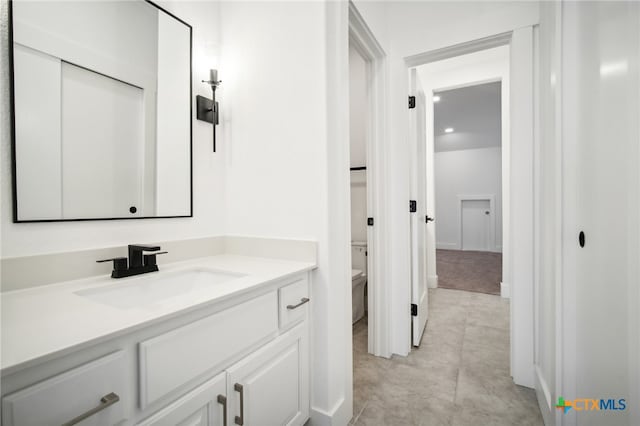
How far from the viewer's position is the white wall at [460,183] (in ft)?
20.3

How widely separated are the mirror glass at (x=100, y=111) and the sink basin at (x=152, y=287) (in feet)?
0.97

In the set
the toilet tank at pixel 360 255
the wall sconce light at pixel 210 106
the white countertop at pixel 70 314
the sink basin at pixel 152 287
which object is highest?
the wall sconce light at pixel 210 106

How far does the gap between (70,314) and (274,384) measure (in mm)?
673

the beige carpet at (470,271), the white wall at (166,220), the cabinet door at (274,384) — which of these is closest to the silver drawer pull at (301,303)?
the cabinet door at (274,384)

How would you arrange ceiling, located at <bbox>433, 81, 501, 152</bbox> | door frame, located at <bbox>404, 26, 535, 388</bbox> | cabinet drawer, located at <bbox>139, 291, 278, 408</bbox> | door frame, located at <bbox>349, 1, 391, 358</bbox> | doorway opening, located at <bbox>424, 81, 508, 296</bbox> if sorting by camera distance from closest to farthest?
1. cabinet drawer, located at <bbox>139, 291, 278, 408</bbox>
2. door frame, located at <bbox>404, 26, 535, 388</bbox>
3. door frame, located at <bbox>349, 1, 391, 358</bbox>
4. ceiling, located at <bbox>433, 81, 501, 152</bbox>
5. doorway opening, located at <bbox>424, 81, 508, 296</bbox>

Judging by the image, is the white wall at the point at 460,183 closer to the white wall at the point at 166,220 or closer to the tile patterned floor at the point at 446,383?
the tile patterned floor at the point at 446,383

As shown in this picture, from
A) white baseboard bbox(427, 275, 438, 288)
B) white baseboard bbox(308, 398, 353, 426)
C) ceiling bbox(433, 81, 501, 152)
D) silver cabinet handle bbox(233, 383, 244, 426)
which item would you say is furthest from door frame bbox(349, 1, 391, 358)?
ceiling bbox(433, 81, 501, 152)

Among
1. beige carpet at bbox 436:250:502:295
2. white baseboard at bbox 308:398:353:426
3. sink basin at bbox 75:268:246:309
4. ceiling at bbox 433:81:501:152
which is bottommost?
beige carpet at bbox 436:250:502:295

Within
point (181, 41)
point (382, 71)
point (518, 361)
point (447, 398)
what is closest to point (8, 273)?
point (181, 41)

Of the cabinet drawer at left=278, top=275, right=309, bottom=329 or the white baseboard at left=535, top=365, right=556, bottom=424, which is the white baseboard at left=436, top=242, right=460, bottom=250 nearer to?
the white baseboard at left=535, top=365, right=556, bottom=424

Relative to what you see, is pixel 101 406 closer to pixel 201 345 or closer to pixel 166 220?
pixel 201 345

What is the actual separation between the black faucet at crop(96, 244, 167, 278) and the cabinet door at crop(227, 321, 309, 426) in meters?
0.53

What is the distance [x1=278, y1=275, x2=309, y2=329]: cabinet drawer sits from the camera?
108 cm

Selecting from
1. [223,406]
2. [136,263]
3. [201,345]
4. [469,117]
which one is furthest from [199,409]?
[469,117]
